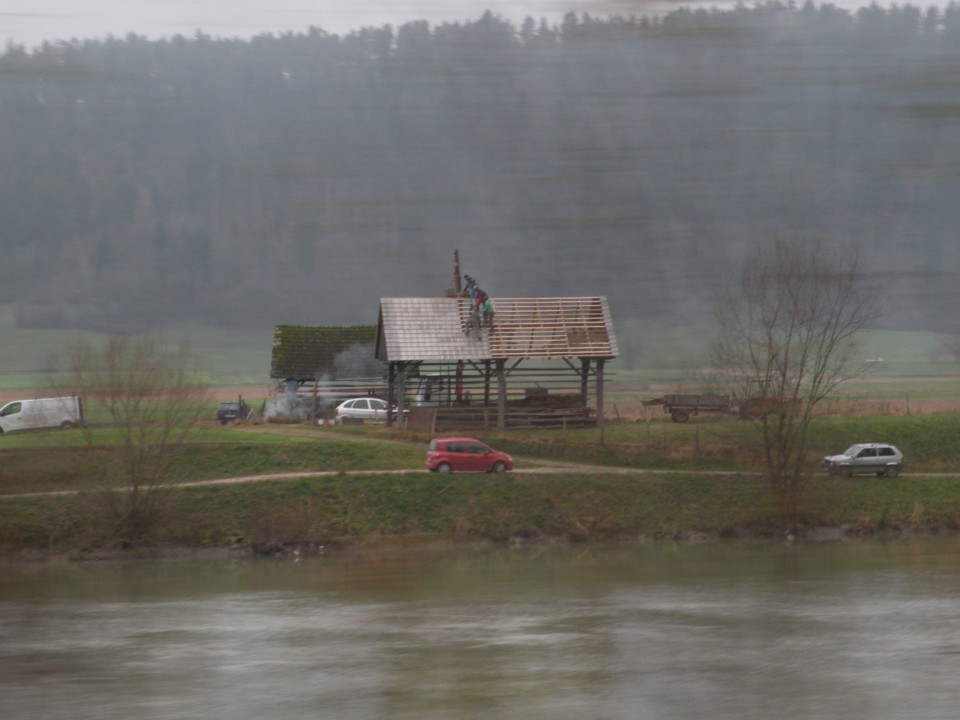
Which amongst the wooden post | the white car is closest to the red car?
the wooden post

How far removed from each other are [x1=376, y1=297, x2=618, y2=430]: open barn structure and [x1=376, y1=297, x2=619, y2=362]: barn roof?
33 millimetres

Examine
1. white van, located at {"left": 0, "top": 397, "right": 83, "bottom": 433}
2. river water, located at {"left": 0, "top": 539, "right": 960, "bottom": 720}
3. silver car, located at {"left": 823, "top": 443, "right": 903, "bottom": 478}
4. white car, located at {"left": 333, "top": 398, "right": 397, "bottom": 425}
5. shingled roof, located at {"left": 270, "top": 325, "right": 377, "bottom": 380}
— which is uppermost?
shingled roof, located at {"left": 270, "top": 325, "right": 377, "bottom": 380}

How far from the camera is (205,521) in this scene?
101ft

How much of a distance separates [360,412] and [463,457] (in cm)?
1171

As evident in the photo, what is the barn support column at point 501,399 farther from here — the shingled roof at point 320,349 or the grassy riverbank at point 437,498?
the shingled roof at point 320,349

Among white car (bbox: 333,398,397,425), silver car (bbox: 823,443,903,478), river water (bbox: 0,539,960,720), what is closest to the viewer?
river water (bbox: 0,539,960,720)

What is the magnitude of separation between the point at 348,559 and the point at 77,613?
870 cm

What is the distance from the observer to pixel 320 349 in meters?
49.0

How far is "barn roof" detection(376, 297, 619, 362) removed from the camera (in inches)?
1526

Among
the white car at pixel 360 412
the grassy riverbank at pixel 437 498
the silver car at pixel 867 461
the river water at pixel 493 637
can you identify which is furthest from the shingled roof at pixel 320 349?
the silver car at pixel 867 461

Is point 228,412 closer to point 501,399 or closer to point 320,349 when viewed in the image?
point 320,349

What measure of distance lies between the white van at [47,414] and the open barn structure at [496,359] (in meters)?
11.1

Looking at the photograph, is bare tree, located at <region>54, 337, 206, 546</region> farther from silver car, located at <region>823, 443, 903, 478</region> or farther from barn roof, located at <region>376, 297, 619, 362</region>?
silver car, located at <region>823, 443, 903, 478</region>

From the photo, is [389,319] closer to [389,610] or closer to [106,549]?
[106,549]
